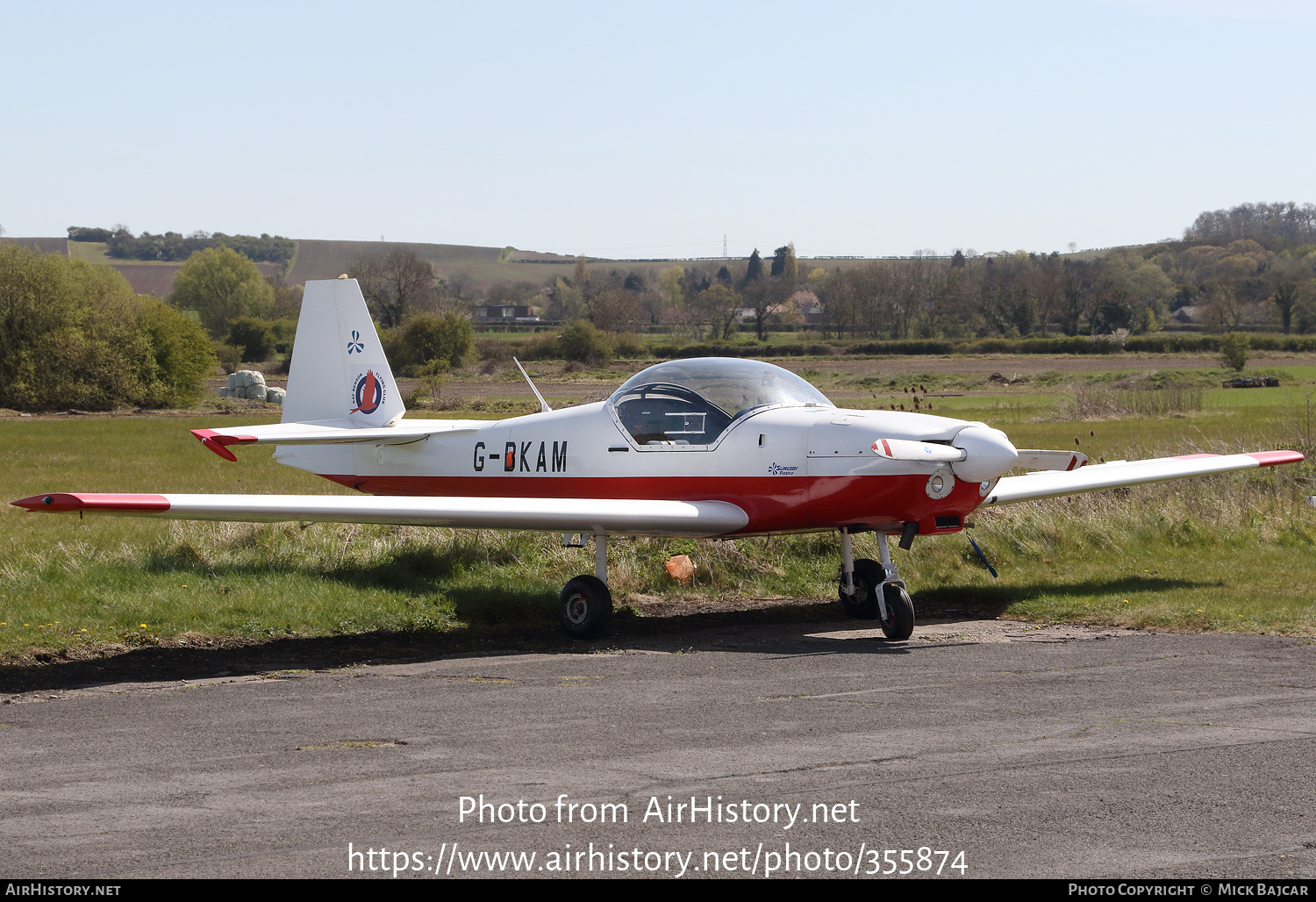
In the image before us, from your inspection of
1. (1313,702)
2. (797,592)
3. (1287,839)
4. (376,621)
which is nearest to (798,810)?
(1287,839)

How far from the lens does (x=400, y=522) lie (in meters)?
9.81

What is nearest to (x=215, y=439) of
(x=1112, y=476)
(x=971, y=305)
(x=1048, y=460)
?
(x=1048, y=460)

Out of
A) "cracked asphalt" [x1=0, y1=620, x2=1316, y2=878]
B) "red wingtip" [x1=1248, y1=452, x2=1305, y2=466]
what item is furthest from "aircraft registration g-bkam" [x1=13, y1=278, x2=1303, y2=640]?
"cracked asphalt" [x1=0, y1=620, x2=1316, y2=878]

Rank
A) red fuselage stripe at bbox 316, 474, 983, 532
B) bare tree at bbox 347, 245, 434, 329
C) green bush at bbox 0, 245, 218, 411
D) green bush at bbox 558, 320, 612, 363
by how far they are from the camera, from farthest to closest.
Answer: bare tree at bbox 347, 245, 434, 329, green bush at bbox 558, 320, 612, 363, green bush at bbox 0, 245, 218, 411, red fuselage stripe at bbox 316, 474, 983, 532

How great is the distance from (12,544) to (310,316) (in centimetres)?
403

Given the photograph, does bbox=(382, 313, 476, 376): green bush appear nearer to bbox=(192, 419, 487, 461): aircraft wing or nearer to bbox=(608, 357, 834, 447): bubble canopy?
bbox=(192, 419, 487, 461): aircraft wing

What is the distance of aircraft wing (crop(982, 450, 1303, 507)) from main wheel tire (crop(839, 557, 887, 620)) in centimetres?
126

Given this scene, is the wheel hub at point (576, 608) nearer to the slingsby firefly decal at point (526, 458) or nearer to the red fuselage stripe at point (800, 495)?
the red fuselage stripe at point (800, 495)

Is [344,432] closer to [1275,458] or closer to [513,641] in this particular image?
[513,641]

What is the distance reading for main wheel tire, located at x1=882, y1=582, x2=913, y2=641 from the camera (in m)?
9.76

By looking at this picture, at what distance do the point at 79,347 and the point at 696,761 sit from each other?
49.1 m

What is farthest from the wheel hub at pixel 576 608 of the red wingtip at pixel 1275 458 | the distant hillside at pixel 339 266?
the distant hillside at pixel 339 266

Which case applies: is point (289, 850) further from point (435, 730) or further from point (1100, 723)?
point (1100, 723)

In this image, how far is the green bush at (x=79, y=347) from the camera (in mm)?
48406
